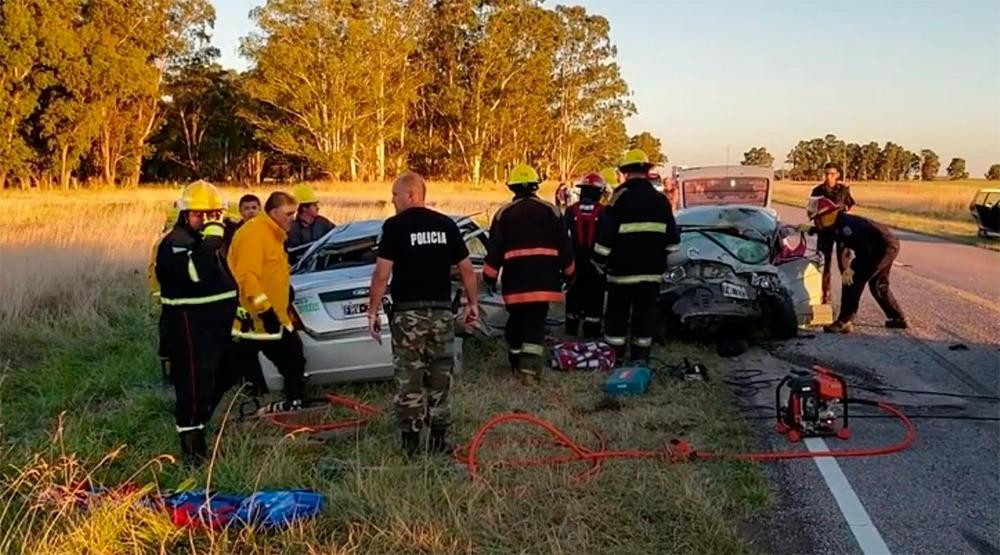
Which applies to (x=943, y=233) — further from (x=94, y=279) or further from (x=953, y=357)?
(x=94, y=279)

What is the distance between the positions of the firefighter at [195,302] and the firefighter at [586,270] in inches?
162

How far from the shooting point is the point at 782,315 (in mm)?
7684

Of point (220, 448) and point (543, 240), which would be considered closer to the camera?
point (220, 448)

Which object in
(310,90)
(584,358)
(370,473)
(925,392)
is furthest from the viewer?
(310,90)

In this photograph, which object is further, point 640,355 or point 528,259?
point 640,355

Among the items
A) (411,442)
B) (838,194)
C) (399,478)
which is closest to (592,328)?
(411,442)

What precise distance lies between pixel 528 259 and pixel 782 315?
261 centimetres

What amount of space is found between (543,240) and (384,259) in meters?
2.10

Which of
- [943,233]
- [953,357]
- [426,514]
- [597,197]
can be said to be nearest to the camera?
[426,514]

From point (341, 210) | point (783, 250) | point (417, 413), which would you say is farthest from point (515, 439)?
point (341, 210)

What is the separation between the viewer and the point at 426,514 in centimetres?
376

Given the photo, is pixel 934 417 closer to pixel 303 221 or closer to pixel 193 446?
pixel 193 446

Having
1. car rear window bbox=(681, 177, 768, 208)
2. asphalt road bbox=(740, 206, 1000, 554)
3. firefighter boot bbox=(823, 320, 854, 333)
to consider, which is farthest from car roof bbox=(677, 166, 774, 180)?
firefighter boot bbox=(823, 320, 854, 333)

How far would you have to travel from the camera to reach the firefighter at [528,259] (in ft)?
21.7
